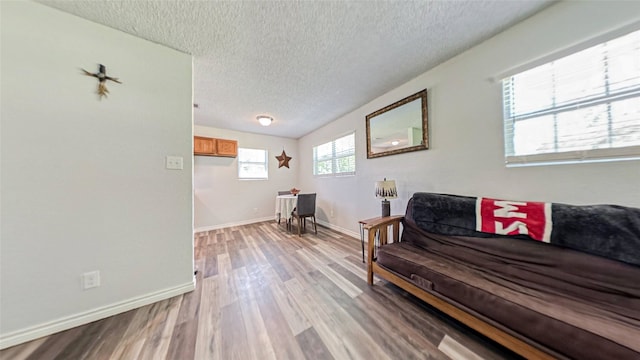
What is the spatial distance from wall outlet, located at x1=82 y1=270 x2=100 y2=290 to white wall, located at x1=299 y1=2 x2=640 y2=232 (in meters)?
3.08

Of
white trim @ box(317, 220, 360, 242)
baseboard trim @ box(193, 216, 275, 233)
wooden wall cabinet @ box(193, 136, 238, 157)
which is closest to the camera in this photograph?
white trim @ box(317, 220, 360, 242)

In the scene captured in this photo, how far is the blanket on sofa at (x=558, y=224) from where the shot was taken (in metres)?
1.06

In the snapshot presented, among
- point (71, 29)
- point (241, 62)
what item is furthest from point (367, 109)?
point (71, 29)

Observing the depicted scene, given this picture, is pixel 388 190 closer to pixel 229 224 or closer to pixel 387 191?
pixel 387 191

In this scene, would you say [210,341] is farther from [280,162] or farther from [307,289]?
[280,162]

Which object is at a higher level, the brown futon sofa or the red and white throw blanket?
the red and white throw blanket

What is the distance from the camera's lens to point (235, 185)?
439cm

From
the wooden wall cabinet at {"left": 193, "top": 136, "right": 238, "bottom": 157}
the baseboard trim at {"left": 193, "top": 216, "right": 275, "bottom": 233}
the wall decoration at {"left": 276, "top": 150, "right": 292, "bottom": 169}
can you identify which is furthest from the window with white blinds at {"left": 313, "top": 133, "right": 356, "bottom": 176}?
the wooden wall cabinet at {"left": 193, "top": 136, "right": 238, "bottom": 157}

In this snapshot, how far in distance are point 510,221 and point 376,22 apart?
6.44 feet

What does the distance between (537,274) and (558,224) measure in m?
0.38

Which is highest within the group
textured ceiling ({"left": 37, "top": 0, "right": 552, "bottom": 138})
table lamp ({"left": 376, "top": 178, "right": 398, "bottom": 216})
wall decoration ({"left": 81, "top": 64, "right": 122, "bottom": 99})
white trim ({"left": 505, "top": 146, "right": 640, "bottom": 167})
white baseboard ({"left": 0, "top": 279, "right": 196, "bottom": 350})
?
textured ceiling ({"left": 37, "top": 0, "right": 552, "bottom": 138})

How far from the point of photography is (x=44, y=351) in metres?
1.17

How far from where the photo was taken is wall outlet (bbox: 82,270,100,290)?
142cm

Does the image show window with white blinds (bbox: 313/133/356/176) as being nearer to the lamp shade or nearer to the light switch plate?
the lamp shade
